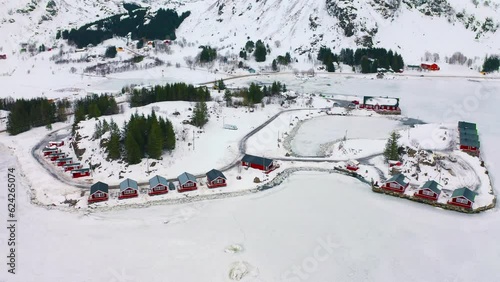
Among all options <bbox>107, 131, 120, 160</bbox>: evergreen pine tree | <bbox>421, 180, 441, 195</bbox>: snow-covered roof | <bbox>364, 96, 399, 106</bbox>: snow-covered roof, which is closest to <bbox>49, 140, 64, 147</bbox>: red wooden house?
<bbox>107, 131, 120, 160</bbox>: evergreen pine tree

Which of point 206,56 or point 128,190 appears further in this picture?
point 206,56

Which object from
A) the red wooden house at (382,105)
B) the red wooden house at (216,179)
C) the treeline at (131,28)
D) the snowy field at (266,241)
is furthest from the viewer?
the treeline at (131,28)

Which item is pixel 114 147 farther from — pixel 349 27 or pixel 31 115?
pixel 349 27

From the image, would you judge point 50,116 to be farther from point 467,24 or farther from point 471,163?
point 467,24

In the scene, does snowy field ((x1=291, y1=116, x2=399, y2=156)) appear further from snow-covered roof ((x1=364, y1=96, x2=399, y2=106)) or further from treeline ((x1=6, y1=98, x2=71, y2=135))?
treeline ((x1=6, y1=98, x2=71, y2=135))

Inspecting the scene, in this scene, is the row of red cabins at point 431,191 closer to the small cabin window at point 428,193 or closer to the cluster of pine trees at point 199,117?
the small cabin window at point 428,193

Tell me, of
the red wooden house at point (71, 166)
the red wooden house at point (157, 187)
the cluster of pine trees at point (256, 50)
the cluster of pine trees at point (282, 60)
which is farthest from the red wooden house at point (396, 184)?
the cluster of pine trees at point (256, 50)

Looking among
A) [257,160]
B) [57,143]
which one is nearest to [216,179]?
[257,160]
